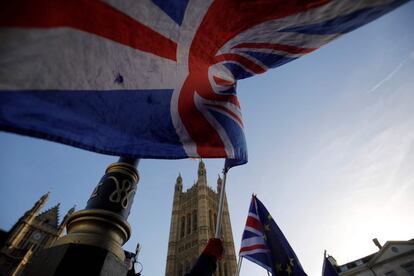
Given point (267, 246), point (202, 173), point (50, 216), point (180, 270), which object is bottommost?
point (267, 246)

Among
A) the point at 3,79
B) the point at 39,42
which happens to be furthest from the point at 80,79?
the point at 3,79

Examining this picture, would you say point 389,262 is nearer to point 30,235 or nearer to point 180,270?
point 180,270

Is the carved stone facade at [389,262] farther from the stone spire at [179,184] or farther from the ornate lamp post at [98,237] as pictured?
the stone spire at [179,184]

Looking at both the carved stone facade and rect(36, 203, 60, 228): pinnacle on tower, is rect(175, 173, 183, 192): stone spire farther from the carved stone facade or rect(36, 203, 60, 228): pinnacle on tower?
the carved stone facade

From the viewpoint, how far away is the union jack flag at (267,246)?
6051mm

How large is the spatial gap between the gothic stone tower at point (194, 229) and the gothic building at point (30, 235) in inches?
674

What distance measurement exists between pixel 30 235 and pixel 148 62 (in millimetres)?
36989

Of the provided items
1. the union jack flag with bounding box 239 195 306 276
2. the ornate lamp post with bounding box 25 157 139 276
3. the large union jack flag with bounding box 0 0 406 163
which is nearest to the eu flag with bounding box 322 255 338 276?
the union jack flag with bounding box 239 195 306 276

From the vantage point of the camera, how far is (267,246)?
255 inches

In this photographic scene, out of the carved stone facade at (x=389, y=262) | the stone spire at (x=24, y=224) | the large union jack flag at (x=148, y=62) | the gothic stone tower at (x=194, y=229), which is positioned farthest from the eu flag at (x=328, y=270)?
the stone spire at (x=24, y=224)

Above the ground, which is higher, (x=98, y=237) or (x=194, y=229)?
(x=194, y=229)

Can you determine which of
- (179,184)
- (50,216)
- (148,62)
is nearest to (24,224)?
(50,216)

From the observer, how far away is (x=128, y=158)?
1.99 metres

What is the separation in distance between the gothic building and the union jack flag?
26.2 meters
